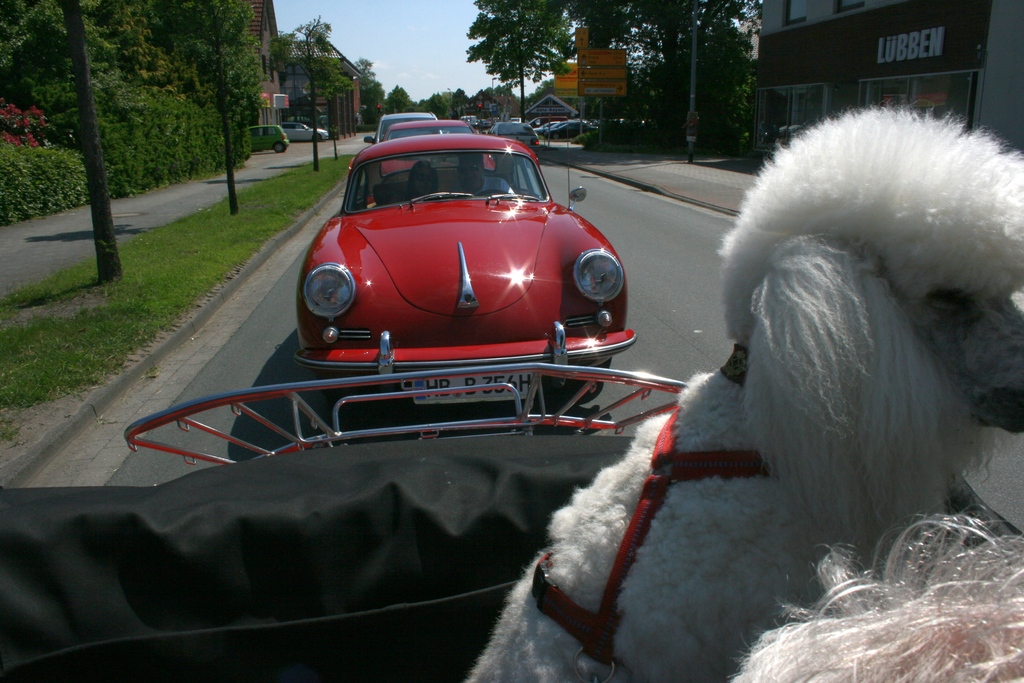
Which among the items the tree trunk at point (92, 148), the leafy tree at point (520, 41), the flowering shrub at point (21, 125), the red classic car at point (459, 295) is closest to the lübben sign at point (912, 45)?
the red classic car at point (459, 295)

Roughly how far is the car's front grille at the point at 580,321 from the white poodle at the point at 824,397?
10.4 feet

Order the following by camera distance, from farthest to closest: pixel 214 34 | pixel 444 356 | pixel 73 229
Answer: pixel 214 34
pixel 73 229
pixel 444 356

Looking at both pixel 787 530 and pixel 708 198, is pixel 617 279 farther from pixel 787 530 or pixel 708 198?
pixel 708 198

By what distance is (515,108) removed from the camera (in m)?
74.4

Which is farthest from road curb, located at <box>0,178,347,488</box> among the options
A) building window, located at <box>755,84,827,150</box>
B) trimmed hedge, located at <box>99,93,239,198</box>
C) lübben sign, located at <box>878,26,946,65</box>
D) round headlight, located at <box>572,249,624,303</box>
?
building window, located at <box>755,84,827,150</box>

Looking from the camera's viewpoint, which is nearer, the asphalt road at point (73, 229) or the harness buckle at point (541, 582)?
the harness buckle at point (541, 582)

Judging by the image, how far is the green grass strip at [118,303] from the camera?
16.2 feet

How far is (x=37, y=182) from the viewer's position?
14023 mm

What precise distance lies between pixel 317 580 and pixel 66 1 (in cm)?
791

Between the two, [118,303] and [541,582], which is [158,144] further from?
[541,582]

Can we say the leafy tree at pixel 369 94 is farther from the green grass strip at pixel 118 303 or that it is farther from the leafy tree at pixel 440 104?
the green grass strip at pixel 118 303

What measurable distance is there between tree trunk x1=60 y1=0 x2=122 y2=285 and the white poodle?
7803mm

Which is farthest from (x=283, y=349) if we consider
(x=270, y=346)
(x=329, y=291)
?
(x=329, y=291)

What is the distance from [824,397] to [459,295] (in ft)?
11.2
